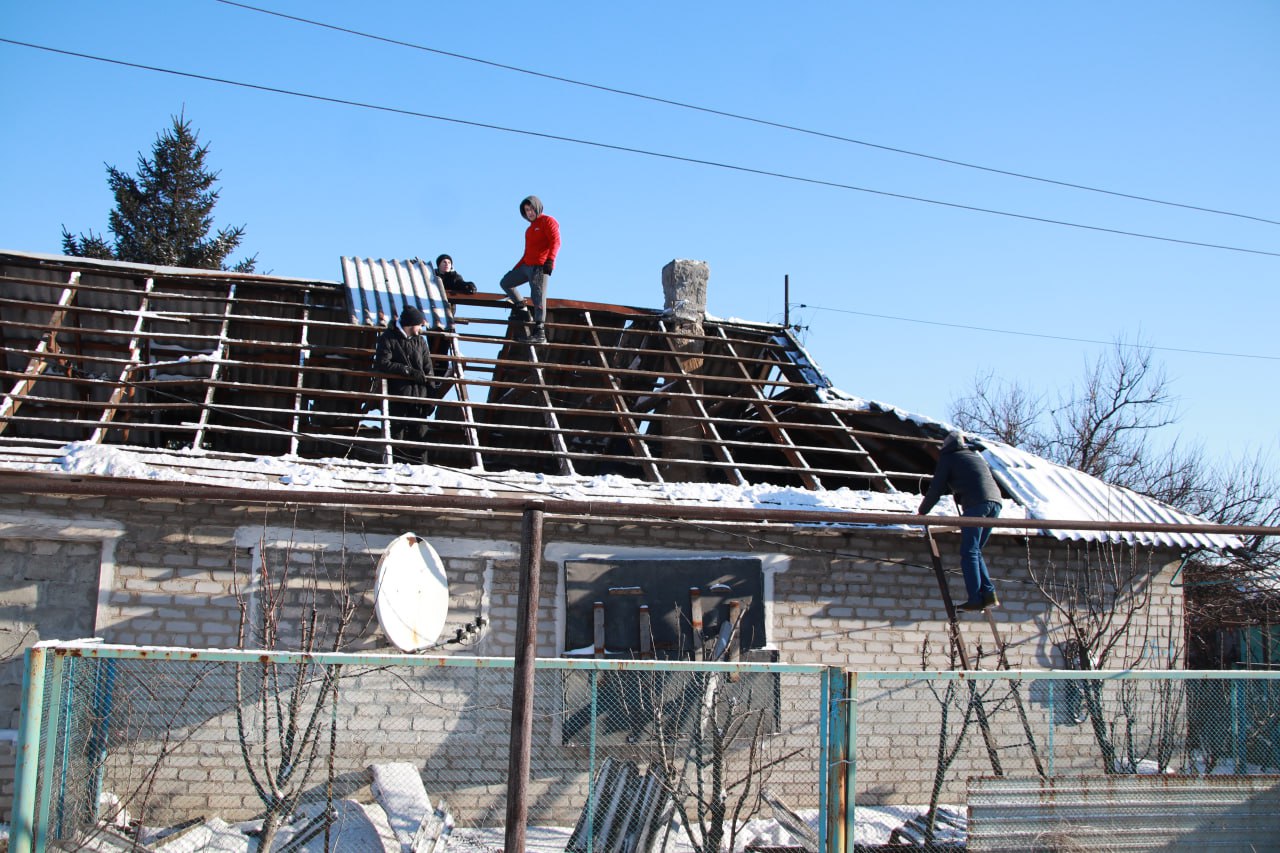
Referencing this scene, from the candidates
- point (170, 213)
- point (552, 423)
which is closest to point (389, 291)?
point (552, 423)

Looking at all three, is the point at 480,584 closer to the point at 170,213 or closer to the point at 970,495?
the point at 970,495

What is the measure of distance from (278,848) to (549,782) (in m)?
2.29

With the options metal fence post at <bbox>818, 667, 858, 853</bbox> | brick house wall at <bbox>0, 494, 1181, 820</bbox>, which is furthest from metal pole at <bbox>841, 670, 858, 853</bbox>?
brick house wall at <bbox>0, 494, 1181, 820</bbox>

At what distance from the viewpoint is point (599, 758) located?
8.01 meters

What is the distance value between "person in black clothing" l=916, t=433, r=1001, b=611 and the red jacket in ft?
15.8

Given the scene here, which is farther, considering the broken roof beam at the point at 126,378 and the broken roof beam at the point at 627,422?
the broken roof beam at the point at 627,422

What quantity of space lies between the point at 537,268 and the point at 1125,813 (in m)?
7.63

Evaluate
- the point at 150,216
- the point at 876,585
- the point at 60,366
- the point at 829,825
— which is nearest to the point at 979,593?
the point at 876,585

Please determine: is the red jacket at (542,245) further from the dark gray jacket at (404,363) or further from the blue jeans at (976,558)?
the blue jeans at (976,558)

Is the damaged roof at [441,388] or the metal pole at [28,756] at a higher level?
the damaged roof at [441,388]

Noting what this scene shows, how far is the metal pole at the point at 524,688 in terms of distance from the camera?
470 centimetres

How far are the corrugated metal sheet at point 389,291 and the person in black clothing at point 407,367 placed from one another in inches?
22.4

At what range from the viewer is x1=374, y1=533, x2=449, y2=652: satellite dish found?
24.2 feet

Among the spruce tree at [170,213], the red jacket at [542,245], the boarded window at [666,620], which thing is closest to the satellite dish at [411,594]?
the boarded window at [666,620]
